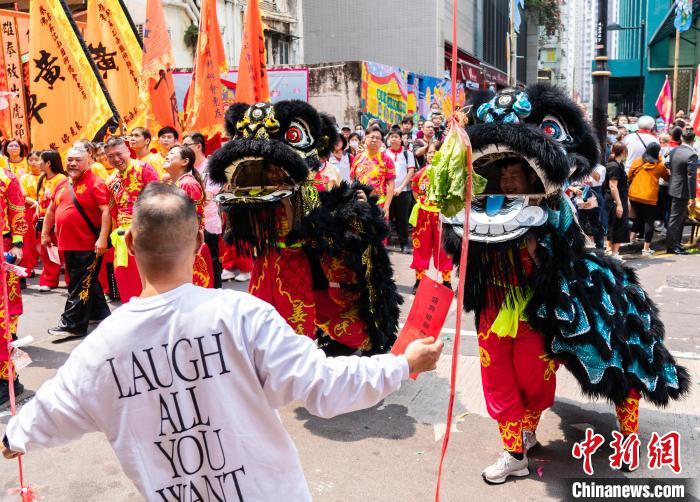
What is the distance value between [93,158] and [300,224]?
5.41 m

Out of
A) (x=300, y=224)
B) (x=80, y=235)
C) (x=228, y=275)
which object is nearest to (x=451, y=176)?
(x=300, y=224)

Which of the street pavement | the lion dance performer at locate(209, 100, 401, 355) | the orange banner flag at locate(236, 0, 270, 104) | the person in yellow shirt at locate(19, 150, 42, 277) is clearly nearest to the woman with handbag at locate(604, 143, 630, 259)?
the street pavement

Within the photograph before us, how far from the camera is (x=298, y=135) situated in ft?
14.5

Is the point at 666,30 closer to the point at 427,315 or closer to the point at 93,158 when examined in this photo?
the point at 93,158

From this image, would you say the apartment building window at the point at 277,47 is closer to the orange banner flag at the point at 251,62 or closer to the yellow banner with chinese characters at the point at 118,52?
the yellow banner with chinese characters at the point at 118,52

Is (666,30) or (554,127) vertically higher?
(666,30)

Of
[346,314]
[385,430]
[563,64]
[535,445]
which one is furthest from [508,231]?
[563,64]

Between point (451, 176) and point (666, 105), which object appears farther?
point (666, 105)

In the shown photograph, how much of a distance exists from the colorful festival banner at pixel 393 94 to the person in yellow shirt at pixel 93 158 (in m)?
11.7

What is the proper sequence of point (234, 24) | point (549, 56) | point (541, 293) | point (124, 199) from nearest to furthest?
point (541, 293) → point (124, 199) → point (234, 24) → point (549, 56)

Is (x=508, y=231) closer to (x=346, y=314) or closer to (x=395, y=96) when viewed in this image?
(x=346, y=314)

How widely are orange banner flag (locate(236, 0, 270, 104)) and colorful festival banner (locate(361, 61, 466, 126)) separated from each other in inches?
447

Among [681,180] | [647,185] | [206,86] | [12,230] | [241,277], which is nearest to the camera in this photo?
[12,230]

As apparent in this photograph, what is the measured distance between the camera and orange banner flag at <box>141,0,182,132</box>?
828 centimetres
